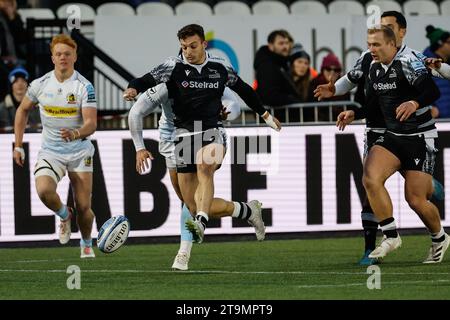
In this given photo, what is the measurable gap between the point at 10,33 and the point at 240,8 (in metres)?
4.42

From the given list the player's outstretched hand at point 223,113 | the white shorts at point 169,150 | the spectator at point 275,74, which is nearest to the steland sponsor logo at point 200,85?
the player's outstretched hand at point 223,113

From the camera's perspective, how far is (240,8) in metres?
22.6

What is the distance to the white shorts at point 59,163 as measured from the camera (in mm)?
14633

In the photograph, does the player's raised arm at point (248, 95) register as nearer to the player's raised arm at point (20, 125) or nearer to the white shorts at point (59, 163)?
the white shorts at point (59, 163)

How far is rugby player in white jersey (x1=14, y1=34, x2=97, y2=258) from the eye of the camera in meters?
14.5

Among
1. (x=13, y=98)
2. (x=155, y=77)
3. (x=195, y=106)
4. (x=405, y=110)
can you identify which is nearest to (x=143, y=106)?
(x=155, y=77)

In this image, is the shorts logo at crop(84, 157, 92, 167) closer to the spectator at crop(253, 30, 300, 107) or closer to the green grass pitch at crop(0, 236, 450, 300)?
the green grass pitch at crop(0, 236, 450, 300)

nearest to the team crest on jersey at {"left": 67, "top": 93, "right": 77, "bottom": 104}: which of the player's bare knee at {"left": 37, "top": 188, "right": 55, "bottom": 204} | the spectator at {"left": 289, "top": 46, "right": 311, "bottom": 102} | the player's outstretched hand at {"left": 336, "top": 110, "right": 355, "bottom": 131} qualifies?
the player's bare knee at {"left": 37, "top": 188, "right": 55, "bottom": 204}

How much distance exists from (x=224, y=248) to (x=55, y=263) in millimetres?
2628

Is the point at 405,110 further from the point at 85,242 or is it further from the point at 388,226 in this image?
the point at 85,242

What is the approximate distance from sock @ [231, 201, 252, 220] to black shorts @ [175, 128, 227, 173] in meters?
0.68

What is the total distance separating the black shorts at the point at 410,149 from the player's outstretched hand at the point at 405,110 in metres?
0.58

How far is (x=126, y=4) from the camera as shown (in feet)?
72.6

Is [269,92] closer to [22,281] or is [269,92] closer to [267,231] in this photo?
[267,231]
